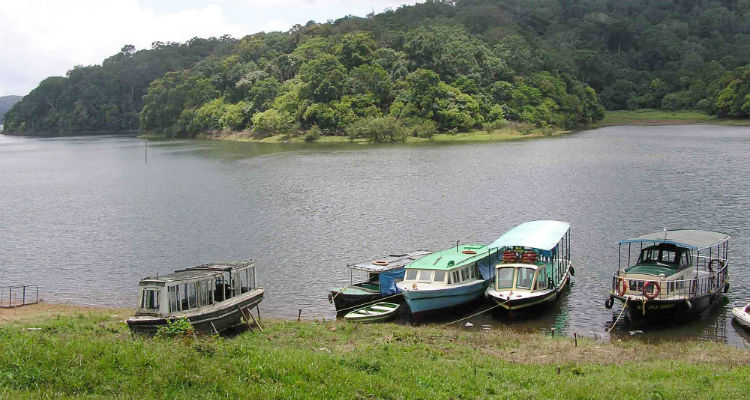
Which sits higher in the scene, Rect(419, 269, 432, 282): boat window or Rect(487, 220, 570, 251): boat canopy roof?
Rect(487, 220, 570, 251): boat canopy roof

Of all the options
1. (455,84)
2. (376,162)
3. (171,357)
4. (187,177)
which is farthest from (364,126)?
(171,357)

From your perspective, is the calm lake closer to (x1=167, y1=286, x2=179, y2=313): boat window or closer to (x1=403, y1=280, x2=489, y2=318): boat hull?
(x1=403, y1=280, x2=489, y2=318): boat hull

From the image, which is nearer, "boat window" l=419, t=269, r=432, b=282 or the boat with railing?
the boat with railing

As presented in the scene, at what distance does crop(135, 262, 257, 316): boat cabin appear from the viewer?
88.2 ft

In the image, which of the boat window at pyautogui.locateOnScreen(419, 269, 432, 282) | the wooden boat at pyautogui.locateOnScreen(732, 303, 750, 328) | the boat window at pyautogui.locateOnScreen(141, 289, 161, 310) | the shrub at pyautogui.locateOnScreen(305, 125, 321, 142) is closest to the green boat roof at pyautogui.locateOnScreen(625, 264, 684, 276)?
the wooden boat at pyautogui.locateOnScreen(732, 303, 750, 328)

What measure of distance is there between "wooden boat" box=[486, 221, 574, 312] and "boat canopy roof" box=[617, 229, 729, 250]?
3.91 m

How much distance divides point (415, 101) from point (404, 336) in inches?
4672

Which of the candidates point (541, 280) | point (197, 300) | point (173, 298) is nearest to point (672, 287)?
point (541, 280)

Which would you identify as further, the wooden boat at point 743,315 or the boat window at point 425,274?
the boat window at point 425,274

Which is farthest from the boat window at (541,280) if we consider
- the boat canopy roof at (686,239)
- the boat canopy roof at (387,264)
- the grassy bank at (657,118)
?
the grassy bank at (657,118)

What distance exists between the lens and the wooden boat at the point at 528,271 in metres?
32.6

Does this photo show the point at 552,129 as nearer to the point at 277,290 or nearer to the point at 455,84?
the point at 455,84

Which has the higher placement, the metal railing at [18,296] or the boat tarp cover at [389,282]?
the boat tarp cover at [389,282]

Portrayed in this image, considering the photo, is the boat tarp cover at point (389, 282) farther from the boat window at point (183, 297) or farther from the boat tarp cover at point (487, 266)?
the boat window at point (183, 297)
